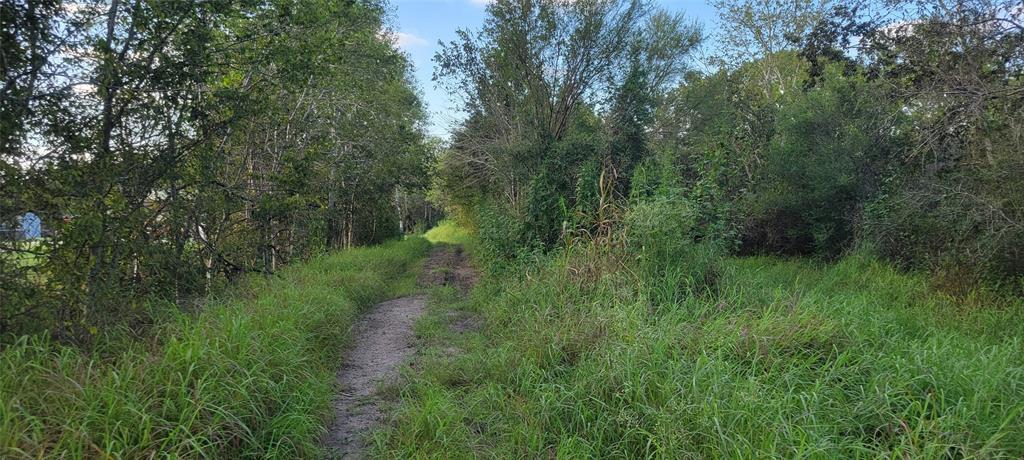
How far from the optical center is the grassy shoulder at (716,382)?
281cm

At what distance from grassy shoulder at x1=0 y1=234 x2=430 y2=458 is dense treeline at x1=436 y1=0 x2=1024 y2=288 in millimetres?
3883

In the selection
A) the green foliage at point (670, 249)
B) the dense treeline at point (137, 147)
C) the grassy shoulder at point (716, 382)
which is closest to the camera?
the grassy shoulder at point (716, 382)

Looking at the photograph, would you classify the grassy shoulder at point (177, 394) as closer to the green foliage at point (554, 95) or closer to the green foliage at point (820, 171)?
the green foliage at point (554, 95)

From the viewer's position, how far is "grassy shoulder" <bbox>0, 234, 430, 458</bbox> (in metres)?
2.57

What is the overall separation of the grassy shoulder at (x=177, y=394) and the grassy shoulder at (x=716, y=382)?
749 mm

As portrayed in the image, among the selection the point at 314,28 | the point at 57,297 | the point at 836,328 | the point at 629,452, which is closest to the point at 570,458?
the point at 629,452

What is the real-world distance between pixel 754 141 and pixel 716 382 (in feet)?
40.7

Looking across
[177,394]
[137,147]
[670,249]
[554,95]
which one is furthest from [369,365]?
[554,95]

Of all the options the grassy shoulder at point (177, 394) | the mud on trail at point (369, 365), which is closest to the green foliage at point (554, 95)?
the mud on trail at point (369, 365)

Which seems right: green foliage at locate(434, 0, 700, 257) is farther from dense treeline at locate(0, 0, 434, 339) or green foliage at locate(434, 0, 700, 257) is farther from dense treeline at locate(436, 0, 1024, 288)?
dense treeline at locate(0, 0, 434, 339)

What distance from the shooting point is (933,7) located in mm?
6570

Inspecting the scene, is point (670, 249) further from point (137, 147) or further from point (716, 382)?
point (137, 147)

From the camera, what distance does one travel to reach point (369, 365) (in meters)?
5.45

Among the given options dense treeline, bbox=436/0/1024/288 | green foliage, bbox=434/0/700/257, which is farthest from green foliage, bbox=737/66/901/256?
green foliage, bbox=434/0/700/257
